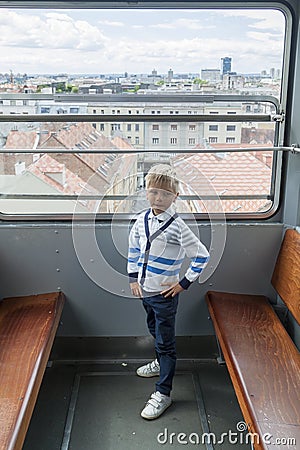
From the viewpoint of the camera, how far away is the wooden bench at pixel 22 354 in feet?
5.92

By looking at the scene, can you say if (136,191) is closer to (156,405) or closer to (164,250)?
(164,250)

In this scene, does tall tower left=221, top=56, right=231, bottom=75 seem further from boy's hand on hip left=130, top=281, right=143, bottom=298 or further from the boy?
boy's hand on hip left=130, top=281, right=143, bottom=298

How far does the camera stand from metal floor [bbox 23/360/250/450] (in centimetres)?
229

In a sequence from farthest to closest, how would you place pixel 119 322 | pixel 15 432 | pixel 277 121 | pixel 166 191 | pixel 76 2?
pixel 119 322 → pixel 277 121 → pixel 76 2 → pixel 166 191 → pixel 15 432

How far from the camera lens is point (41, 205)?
2812 millimetres

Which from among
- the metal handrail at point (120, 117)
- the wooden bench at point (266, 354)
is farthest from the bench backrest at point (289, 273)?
the metal handrail at point (120, 117)

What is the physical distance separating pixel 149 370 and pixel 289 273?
0.91 metres

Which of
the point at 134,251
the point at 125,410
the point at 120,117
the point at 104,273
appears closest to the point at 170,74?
the point at 120,117

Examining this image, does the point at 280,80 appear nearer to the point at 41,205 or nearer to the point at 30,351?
the point at 41,205

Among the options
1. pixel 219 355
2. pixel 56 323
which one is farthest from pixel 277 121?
pixel 56 323

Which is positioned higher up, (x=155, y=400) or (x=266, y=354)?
(x=266, y=354)

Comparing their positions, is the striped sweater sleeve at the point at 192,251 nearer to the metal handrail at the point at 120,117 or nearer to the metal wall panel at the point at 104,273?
the metal wall panel at the point at 104,273

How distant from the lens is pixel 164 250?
233 cm

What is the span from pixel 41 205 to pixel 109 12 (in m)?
1.07
